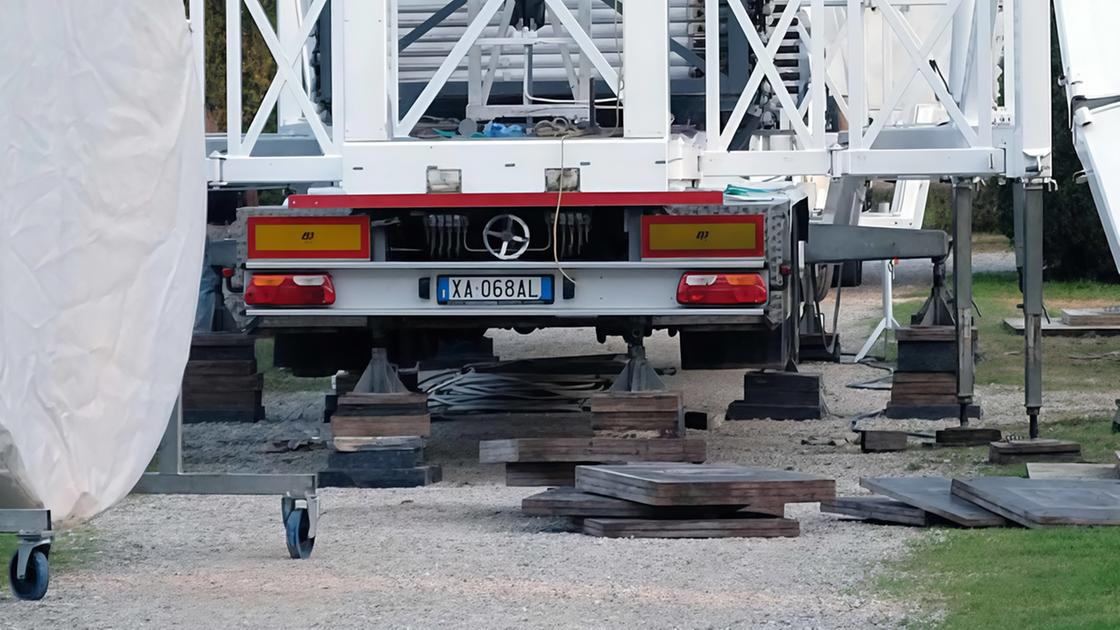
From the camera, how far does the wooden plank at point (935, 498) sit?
7.24 m

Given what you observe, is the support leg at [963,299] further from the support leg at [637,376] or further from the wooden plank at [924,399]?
the support leg at [637,376]

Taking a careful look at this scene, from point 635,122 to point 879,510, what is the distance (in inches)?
92.7

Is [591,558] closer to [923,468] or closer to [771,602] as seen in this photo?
[771,602]

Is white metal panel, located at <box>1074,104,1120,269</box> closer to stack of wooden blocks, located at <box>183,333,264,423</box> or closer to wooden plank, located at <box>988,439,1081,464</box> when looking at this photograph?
wooden plank, located at <box>988,439,1081,464</box>

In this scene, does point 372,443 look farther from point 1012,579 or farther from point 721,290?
point 1012,579

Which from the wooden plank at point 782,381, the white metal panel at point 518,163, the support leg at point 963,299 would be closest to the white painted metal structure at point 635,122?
the white metal panel at point 518,163

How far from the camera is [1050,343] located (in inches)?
681

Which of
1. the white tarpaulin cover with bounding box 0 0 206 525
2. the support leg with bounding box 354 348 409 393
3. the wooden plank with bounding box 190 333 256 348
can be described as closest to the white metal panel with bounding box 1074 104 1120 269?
the support leg with bounding box 354 348 409 393

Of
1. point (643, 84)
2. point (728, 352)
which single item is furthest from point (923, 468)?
point (643, 84)

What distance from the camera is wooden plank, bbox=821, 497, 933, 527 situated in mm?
7391

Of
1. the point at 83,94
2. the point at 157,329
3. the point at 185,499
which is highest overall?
the point at 83,94

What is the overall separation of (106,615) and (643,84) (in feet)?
13.6

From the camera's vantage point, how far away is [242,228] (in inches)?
362

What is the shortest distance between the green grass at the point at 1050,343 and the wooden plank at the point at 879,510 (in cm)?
609
